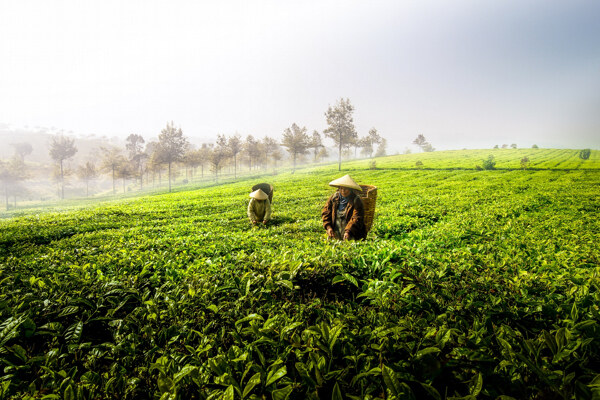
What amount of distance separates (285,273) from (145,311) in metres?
1.44

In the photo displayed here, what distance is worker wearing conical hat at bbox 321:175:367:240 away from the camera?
6367 millimetres

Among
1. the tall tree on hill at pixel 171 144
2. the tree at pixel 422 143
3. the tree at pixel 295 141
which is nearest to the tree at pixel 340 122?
the tree at pixel 295 141

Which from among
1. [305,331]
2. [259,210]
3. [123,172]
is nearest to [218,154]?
[123,172]

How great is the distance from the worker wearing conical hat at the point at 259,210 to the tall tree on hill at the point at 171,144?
4116cm

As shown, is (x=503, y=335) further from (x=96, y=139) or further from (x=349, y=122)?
(x=96, y=139)

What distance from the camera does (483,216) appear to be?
9258 mm

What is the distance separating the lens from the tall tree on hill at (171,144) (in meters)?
45.0

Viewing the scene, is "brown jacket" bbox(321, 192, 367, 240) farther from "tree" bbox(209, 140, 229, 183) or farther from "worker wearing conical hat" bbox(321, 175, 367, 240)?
"tree" bbox(209, 140, 229, 183)

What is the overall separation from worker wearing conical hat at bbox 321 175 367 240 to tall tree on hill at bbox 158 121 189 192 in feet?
148

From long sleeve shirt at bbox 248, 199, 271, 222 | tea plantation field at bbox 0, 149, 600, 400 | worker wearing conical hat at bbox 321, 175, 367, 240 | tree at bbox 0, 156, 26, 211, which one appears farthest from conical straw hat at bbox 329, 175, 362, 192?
tree at bbox 0, 156, 26, 211

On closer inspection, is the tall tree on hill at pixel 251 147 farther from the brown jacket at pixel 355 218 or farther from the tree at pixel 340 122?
the brown jacket at pixel 355 218

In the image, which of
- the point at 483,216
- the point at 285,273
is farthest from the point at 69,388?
the point at 483,216

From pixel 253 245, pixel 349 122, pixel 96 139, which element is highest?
pixel 96 139

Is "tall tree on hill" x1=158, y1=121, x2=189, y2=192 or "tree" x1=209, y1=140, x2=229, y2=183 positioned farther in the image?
"tree" x1=209, y1=140, x2=229, y2=183
